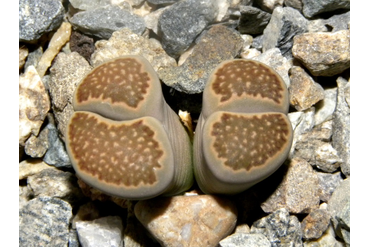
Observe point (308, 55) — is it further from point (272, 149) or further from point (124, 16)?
point (124, 16)

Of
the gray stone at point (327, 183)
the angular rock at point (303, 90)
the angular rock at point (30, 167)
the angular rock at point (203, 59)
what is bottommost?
the gray stone at point (327, 183)

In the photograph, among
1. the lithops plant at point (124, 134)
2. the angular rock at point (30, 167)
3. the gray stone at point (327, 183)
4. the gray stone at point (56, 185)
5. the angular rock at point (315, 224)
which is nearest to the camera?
the lithops plant at point (124, 134)

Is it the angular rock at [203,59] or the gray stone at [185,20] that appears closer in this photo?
the angular rock at [203,59]

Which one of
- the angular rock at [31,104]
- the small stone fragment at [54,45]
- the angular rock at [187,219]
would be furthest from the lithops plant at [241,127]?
the small stone fragment at [54,45]

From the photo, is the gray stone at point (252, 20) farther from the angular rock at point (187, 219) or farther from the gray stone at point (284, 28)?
the angular rock at point (187, 219)

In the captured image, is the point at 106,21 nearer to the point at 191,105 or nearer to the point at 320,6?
the point at 191,105

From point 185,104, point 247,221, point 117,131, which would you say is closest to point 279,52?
point 185,104

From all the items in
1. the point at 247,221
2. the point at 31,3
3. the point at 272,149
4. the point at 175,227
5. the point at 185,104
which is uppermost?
Result: the point at 31,3
